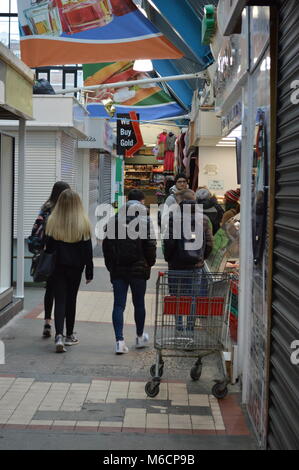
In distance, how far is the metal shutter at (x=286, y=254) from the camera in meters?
3.74

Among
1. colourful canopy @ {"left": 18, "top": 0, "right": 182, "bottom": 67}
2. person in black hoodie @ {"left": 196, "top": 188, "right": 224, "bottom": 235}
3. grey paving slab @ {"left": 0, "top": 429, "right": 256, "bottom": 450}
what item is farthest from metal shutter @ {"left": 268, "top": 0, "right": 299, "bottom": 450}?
person in black hoodie @ {"left": 196, "top": 188, "right": 224, "bottom": 235}

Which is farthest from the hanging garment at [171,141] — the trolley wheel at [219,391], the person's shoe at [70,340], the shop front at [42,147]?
the trolley wheel at [219,391]

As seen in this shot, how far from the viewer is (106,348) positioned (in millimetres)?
8070

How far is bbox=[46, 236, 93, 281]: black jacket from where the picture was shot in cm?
784

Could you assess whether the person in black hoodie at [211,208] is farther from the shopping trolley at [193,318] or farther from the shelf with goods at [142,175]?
the shelf with goods at [142,175]

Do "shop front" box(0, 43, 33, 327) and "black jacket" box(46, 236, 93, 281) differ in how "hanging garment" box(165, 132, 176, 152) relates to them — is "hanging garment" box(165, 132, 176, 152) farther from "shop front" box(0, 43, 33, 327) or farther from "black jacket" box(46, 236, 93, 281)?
"black jacket" box(46, 236, 93, 281)

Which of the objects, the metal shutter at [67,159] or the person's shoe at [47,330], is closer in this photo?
the person's shoe at [47,330]

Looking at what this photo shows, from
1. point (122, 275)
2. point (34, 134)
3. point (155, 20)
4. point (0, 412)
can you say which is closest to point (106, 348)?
point (122, 275)

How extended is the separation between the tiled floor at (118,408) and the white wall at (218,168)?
23.0 ft

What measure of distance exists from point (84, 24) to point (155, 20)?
18.0 feet

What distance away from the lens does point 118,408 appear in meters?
5.86

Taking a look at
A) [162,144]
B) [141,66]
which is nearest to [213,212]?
[141,66]
